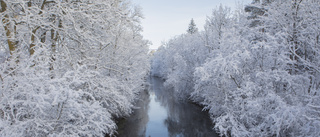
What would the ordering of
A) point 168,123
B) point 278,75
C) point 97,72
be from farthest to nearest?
1. point 168,123
2. point 278,75
3. point 97,72

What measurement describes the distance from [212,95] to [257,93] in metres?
5.23

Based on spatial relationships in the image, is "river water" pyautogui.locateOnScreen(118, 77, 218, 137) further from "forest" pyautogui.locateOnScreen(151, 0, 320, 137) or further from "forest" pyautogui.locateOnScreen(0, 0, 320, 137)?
"forest" pyautogui.locateOnScreen(151, 0, 320, 137)

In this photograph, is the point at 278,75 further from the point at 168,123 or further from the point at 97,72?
the point at 168,123

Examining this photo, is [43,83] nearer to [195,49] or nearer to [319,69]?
[319,69]

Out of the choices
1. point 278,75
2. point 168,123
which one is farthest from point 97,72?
point 168,123

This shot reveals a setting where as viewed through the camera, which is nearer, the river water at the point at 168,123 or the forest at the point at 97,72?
the forest at the point at 97,72

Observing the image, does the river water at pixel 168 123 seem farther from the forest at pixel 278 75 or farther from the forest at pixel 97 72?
the forest at pixel 278 75

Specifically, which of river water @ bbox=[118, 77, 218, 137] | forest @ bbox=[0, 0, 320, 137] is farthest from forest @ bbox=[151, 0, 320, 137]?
river water @ bbox=[118, 77, 218, 137]

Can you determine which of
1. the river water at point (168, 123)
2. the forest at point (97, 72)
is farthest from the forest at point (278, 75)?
the river water at point (168, 123)

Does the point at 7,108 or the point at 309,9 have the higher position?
the point at 309,9

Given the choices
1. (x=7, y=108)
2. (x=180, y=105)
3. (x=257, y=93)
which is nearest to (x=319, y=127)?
(x=257, y=93)

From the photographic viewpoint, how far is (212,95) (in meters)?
12.2

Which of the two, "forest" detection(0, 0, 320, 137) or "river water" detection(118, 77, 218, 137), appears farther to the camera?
"river water" detection(118, 77, 218, 137)

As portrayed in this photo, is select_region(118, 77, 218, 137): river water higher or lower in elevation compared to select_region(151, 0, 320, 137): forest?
lower
